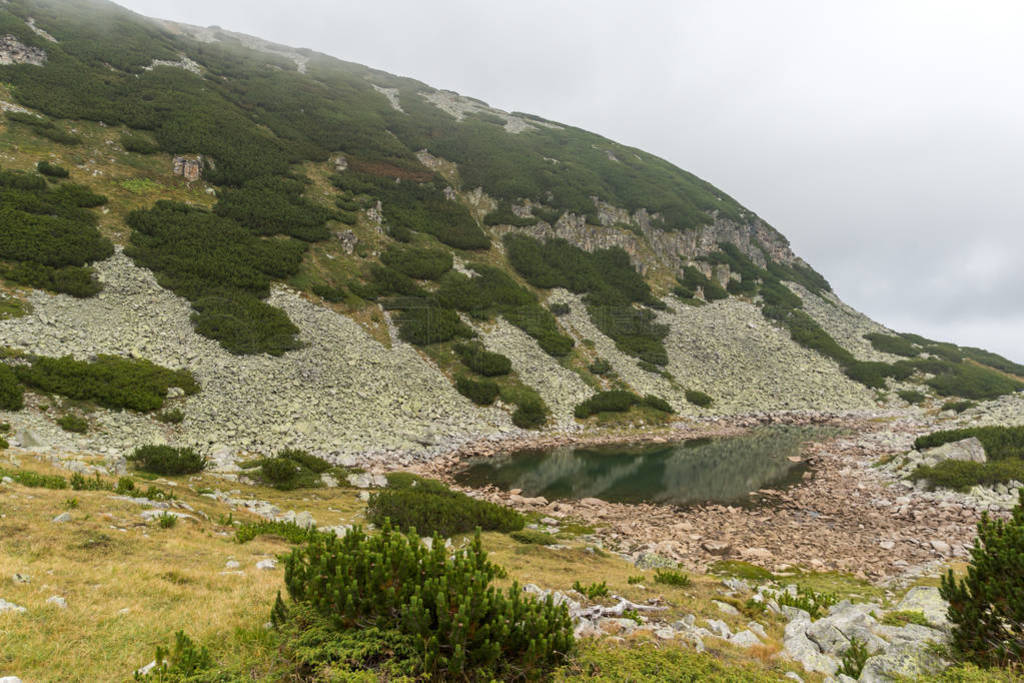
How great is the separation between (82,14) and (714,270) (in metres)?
89.5

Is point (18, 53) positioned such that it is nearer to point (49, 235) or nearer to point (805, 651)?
point (49, 235)

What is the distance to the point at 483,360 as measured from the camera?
3531 centimetres

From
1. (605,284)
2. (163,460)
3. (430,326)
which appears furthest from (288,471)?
(605,284)

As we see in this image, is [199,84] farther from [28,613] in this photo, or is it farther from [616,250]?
[28,613]

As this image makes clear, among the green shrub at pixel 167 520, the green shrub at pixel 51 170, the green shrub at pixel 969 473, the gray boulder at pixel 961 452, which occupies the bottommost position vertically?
the green shrub at pixel 167 520

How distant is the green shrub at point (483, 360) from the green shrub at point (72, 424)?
22074 mm

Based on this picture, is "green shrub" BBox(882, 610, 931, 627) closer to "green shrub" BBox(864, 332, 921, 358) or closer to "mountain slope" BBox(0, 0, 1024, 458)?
"mountain slope" BBox(0, 0, 1024, 458)

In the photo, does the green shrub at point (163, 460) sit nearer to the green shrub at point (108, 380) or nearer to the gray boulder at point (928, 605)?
the green shrub at point (108, 380)

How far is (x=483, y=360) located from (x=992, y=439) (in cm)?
3081

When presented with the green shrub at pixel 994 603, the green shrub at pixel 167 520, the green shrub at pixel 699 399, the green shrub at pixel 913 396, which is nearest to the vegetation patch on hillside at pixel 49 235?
the green shrub at pixel 167 520

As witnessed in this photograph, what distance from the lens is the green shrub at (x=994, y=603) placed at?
567 centimetres

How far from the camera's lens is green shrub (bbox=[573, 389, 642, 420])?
34594mm

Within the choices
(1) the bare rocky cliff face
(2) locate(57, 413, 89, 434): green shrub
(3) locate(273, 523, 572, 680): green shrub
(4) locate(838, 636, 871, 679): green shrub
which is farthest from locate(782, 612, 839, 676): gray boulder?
(1) the bare rocky cliff face

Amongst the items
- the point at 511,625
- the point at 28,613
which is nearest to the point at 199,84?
the point at 28,613
